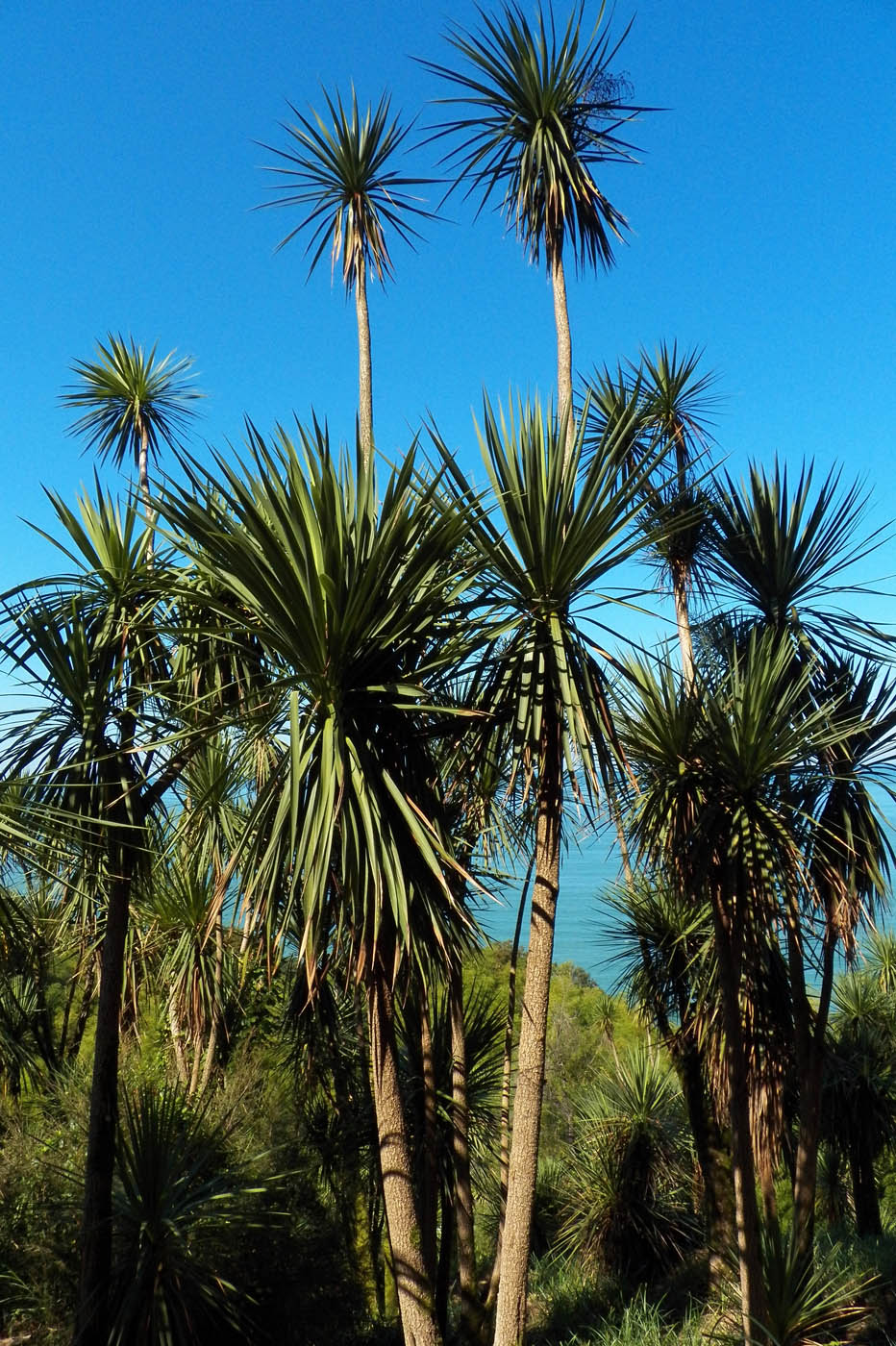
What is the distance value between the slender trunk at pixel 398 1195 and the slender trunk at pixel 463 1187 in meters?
2.12

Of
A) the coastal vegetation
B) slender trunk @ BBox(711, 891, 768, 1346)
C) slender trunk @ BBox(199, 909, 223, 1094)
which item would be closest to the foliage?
the coastal vegetation

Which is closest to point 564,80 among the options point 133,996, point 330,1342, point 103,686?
point 103,686

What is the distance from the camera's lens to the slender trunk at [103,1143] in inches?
238

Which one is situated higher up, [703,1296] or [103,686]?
[103,686]

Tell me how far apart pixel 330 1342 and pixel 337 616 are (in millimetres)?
8299

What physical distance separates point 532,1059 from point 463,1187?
146 inches

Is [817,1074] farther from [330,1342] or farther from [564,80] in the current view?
[564,80]

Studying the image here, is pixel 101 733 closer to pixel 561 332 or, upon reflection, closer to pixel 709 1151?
pixel 561 332

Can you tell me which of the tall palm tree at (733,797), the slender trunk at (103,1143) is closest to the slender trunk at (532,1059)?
the tall palm tree at (733,797)

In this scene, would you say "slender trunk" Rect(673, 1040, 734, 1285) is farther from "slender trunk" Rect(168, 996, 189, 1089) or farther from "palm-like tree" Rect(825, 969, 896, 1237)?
"slender trunk" Rect(168, 996, 189, 1089)

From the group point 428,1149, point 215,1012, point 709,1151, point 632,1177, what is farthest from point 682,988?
point 215,1012

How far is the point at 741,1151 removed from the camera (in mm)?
7207

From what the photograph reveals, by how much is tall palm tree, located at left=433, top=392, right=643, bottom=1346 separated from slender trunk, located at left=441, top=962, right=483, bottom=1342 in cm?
222

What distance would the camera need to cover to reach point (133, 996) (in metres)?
11.1
